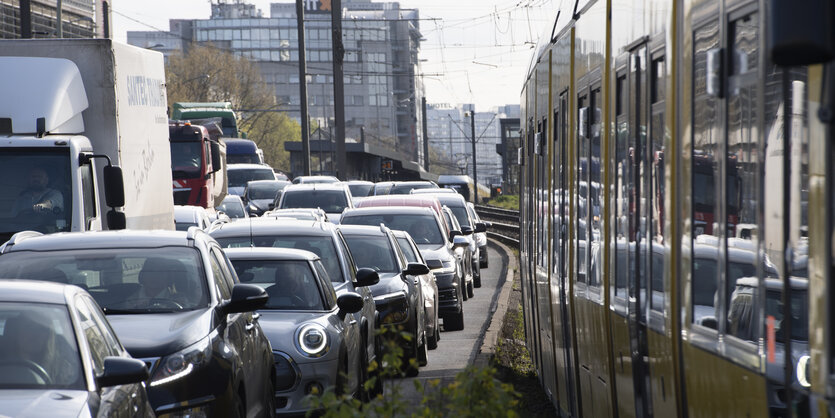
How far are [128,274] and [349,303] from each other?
8.12ft

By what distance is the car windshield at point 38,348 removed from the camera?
19.7ft

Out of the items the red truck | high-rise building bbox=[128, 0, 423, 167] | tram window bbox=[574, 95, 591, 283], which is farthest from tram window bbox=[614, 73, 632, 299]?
high-rise building bbox=[128, 0, 423, 167]

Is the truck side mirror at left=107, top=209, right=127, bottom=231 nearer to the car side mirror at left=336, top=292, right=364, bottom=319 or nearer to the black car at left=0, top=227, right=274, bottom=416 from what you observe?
the car side mirror at left=336, top=292, right=364, bottom=319

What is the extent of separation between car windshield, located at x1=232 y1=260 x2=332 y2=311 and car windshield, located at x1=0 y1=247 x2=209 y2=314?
2.19 m

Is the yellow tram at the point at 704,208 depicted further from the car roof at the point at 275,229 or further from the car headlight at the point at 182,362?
the car roof at the point at 275,229

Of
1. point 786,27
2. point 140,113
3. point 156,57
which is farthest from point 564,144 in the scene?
point 156,57

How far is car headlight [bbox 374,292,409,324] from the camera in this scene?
14562 millimetres

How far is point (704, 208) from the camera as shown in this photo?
16.1 ft

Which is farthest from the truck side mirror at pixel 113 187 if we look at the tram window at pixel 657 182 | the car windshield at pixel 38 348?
the tram window at pixel 657 182

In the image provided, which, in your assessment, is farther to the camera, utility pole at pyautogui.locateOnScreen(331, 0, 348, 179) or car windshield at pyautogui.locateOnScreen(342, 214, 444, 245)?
utility pole at pyautogui.locateOnScreen(331, 0, 348, 179)

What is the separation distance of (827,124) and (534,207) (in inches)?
388

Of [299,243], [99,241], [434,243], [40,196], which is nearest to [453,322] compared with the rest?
[434,243]

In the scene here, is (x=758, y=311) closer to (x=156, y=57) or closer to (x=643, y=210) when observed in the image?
(x=643, y=210)

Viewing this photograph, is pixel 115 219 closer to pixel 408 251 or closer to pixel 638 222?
pixel 408 251
